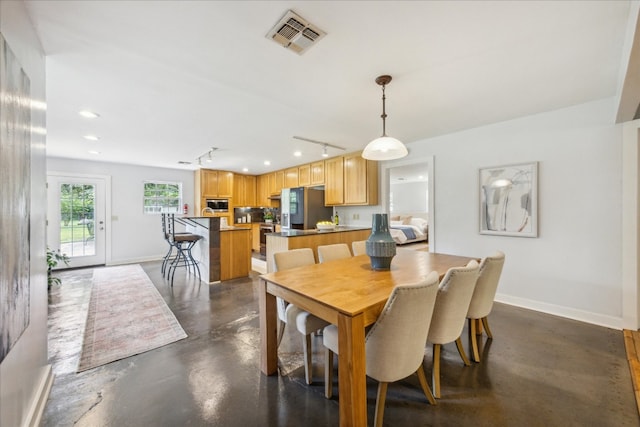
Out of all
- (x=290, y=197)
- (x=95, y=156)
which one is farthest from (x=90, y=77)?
(x=95, y=156)

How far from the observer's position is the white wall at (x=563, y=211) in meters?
2.59

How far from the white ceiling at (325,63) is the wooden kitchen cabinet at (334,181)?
1.57 meters

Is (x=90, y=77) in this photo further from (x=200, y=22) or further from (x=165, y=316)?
(x=165, y=316)

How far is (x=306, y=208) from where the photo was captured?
5094 millimetres

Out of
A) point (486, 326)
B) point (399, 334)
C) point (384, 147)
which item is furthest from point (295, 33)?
point (486, 326)

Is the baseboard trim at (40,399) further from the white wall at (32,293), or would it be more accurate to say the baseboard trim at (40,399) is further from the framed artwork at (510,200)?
the framed artwork at (510,200)

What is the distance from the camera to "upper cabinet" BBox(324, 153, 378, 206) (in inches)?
179

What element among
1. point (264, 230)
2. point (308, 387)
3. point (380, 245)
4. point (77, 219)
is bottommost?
point (308, 387)

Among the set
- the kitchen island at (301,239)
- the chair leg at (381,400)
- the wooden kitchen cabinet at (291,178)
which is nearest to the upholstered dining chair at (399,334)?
the chair leg at (381,400)

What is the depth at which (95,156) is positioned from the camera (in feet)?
16.7

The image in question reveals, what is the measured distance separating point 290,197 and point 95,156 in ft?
13.3

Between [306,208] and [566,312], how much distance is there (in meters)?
4.01

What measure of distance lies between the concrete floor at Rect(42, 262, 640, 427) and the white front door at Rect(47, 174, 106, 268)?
3.72 meters

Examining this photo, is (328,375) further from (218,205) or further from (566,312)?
(218,205)
